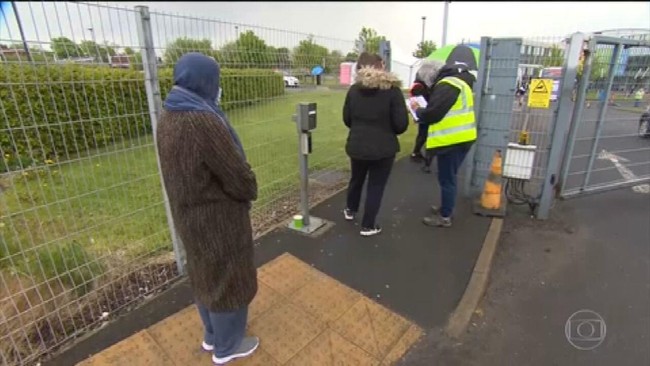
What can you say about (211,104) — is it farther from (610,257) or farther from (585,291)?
(610,257)

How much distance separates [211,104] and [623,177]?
6.29m

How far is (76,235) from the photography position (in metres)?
2.49

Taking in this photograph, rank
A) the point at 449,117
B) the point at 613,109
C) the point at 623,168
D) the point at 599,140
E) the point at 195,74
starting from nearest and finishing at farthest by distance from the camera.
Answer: the point at 195,74 → the point at 449,117 → the point at 613,109 → the point at 599,140 → the point at 623,168

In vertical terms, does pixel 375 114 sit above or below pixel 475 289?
above

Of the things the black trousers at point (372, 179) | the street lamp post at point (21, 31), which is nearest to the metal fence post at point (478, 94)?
the black trousers at point (372, 179)

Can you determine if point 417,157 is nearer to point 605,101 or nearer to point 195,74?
point 605,101

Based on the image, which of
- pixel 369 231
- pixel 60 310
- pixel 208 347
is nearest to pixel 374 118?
pixel 369 231

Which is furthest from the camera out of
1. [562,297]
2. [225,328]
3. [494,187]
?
[494,187]

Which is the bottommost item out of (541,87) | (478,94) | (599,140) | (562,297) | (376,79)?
(562,297)

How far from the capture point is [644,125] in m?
5.12

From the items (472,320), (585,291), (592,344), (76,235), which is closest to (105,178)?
(76,235)

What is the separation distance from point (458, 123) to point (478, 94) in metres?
1.05

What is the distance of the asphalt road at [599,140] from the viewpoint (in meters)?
4.36

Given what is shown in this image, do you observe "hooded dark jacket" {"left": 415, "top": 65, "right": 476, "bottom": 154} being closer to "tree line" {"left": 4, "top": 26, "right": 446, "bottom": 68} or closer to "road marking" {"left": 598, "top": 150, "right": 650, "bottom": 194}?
"tree line" {"left": 4, "top": 26, "right": 446, "bottom": 68}
